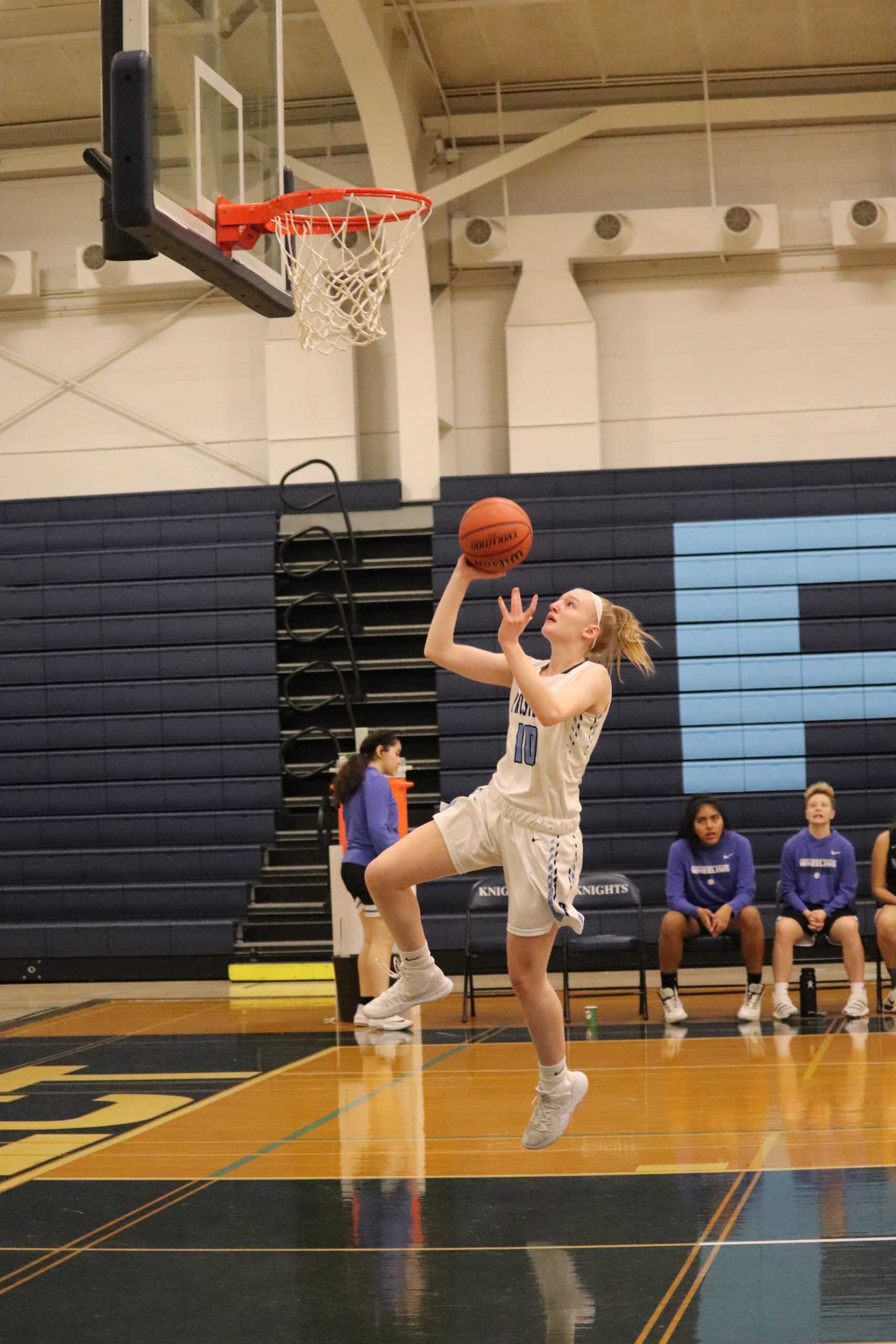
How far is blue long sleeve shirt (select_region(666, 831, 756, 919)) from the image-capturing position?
8.46m

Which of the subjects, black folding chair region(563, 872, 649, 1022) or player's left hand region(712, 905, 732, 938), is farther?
black folding chair region(563, 872, 649, 1022)

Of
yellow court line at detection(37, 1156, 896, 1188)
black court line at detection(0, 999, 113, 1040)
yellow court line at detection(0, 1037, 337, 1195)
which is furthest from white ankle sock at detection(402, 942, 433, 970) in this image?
black court line at detection(0, 999, 113, 1040)

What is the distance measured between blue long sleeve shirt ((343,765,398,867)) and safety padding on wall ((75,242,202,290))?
6.23m

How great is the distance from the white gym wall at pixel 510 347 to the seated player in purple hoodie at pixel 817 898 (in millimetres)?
4734

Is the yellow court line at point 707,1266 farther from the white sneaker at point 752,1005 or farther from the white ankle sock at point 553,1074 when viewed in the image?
the white sneaker at point 752,1005

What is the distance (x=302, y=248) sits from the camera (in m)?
11.4

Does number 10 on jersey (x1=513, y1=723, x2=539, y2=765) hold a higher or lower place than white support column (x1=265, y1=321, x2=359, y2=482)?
lower

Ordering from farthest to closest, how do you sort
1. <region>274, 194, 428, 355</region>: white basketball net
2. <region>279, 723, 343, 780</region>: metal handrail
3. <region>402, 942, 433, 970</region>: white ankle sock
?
<region>279, 723, 343, 780</region>: metal handrail < <region>274, 194, 428, 355</region>: white basketball net < <region>402, 942, 433, 970</region>: white ankle sock

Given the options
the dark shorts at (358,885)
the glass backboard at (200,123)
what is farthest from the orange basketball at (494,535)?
the dark shorts at (358,885)

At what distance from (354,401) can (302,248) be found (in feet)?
5.01

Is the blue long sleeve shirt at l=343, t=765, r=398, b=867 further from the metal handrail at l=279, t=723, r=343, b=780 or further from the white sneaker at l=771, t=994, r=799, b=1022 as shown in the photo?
the metal handrail at l=279, t=723, r=343, b=780

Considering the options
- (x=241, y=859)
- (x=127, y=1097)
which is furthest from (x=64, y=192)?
(x=127, y=1097)

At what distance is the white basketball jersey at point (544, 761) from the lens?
4.31 m

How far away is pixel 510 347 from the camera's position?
12562 millimetres
